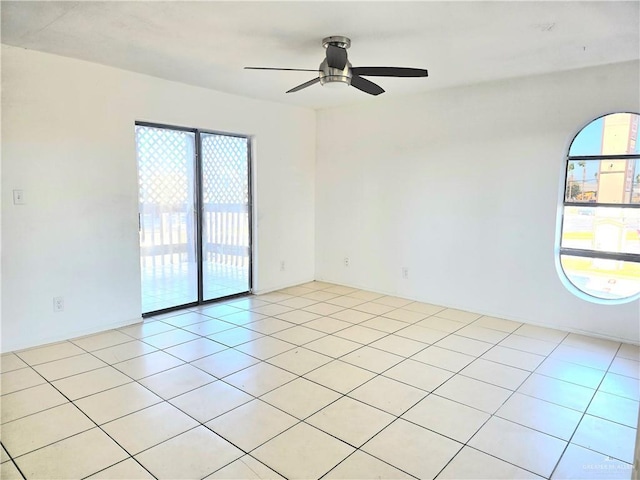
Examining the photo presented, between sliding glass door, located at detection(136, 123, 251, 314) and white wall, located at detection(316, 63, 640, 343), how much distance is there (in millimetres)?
1277

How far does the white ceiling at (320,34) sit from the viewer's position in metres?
2.36

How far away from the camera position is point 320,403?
96.7 inches

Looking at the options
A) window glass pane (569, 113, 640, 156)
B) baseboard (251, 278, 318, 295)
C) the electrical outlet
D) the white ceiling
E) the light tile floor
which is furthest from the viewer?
baseboard (251, 278, 318, 295)

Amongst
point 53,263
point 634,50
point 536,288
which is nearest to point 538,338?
point 536,288

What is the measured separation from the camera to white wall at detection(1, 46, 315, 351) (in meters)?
3.10

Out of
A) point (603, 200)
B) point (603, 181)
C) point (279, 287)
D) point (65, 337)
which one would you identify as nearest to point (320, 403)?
point (65, 337)

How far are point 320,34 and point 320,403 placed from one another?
241 cm

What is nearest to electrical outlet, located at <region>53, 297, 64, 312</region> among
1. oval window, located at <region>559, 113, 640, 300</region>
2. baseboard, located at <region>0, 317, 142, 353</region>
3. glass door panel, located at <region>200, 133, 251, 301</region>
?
baseboard, located at <region>0, 317, 142, 353</region>

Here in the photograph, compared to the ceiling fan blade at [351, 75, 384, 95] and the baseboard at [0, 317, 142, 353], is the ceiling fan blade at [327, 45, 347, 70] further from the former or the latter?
the baseboard at [0, 317, 142, 353]

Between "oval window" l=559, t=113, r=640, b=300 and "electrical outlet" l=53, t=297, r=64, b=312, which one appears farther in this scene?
"oval window" l=559, t=113, r=640, b=300

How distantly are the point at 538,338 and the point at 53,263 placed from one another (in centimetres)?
421

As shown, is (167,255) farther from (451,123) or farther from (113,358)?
(451,123)

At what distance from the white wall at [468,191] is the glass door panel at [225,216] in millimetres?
1184

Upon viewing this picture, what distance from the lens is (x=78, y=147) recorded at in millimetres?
3404
